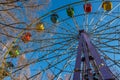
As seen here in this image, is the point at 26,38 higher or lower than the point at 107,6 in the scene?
lower

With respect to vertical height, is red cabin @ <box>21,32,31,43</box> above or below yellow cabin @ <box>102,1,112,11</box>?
below

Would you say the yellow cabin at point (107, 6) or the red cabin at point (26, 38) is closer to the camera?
the red cabin at point (26, 38)

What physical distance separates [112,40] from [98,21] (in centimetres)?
108

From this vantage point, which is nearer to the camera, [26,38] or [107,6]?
[26,38]

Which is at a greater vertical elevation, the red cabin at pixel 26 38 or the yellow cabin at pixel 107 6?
the yellow cabin at pixel 107 6

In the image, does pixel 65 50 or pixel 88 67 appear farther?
pixel 65 50

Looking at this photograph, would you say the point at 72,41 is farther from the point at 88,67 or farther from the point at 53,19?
the point at 88,67

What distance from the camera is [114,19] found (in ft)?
29.8

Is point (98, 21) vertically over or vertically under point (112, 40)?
over

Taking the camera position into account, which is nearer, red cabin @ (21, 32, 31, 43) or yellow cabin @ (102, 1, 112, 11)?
red cabin @ (21, 32, 31, 43)

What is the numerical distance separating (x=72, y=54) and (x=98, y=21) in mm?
1581

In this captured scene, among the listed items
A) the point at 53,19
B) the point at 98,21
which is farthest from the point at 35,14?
the point at 98,21

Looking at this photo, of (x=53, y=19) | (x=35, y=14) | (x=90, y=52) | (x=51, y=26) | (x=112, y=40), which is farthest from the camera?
(x=35, y=14)

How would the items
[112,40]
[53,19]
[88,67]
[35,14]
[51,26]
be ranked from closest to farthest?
[88,67] → [112,40] → [51,26] → [53,19] → [35,14]
